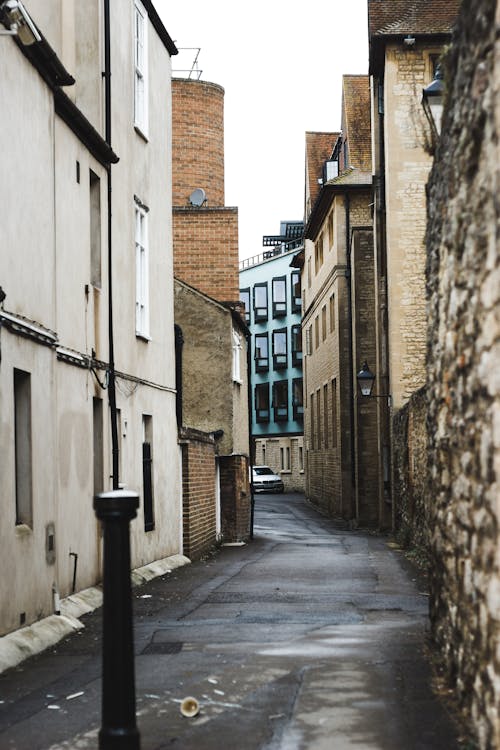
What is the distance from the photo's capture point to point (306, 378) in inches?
2092

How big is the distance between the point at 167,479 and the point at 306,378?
34808mm

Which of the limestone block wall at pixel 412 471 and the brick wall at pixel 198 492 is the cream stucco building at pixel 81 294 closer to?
the brick wall at pixel 198 492

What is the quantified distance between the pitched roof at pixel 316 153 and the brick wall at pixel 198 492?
95.2 feet

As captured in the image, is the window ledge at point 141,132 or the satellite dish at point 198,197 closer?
the window ledge at point 141,132

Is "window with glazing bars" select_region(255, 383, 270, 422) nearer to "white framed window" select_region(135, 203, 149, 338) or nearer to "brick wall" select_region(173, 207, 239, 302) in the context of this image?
"brick wall" select_region(173, 207, 239, 302)

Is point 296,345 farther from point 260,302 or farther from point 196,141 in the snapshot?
point 196,141

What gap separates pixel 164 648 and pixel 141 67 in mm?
11543

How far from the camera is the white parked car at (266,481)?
2539 inches

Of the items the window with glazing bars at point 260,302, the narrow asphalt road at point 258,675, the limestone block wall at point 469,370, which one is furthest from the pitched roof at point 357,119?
the window with glazing bars at point 260,302

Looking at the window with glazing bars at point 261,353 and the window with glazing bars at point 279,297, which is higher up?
the window with glazing bars at point 279,297

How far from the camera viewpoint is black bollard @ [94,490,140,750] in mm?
4234

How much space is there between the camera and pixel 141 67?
18.1m

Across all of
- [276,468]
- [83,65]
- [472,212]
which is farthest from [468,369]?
[276,468]

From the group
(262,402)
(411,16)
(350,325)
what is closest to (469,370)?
(411,16)
